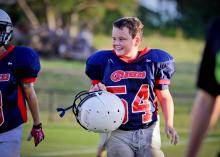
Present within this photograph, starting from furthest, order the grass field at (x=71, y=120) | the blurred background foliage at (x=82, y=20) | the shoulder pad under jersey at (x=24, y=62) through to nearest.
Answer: the blurred background foliage at (x=82, y=20) → the grass field at (x=71, y=120) → the shoulder pad under jersey at (x=24, y=62)

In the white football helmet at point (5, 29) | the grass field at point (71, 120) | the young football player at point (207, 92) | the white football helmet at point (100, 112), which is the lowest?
the grass field at point (71, 120)

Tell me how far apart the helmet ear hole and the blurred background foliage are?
27977 mm

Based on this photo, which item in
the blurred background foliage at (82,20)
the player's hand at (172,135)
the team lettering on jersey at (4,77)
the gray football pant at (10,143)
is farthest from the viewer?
the blurred background foliage at (82,20)

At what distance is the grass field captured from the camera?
11852mm

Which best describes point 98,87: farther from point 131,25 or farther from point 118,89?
point 131,25

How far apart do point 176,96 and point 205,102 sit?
14.5m

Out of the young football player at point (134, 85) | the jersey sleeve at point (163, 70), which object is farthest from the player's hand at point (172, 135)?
the jersey sleeve at point (163, 70)

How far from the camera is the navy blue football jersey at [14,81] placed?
6184mm

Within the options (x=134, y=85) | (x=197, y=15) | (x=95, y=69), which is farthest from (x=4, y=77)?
(x=197, y=15)

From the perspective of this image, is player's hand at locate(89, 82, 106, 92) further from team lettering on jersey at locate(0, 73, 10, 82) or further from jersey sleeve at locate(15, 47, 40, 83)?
team lettering on jersey at locate(0, 73, 10, 82)

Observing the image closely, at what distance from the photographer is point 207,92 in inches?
146

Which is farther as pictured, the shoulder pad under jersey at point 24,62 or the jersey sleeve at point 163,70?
the jersey sleeve at point 163,70

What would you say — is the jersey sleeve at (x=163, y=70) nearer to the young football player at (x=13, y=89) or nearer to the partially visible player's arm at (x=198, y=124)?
the young football player at (x=13, y=89)

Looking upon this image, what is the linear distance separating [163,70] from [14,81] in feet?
4.34
